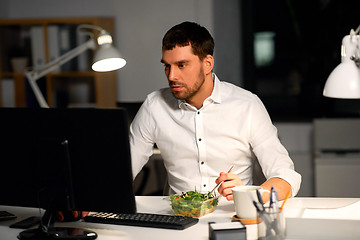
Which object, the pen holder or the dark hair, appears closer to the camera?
the pen holder

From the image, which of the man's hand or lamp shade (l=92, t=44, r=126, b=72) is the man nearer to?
the man's hand

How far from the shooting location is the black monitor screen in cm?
149

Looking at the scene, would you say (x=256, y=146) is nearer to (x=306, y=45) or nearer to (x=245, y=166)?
(x=245, y=166)

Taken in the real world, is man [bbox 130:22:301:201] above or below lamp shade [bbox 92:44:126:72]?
below

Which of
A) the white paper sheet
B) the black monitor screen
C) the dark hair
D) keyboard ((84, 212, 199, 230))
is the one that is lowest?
the white paper sheet

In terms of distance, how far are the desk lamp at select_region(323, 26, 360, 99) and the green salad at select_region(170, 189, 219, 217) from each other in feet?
1.77

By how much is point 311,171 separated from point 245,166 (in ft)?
6.46

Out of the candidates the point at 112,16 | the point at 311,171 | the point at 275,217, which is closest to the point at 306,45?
the point at 311,171

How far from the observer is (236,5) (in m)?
4.36

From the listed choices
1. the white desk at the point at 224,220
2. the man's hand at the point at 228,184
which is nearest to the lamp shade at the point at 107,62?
the white desk at the point at 224,220

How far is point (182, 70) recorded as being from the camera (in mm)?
2137

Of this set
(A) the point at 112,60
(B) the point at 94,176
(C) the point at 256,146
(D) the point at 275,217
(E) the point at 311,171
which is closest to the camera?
(D) the point at 275,217

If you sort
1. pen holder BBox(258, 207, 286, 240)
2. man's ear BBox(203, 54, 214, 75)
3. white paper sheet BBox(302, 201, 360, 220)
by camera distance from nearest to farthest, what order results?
1. pen holder BBox(258, 207, 286, 240)
2. white paper sheet BBox(302, 201, 360, 220)
3. man's ear BBox(203, 54, 214, 75)

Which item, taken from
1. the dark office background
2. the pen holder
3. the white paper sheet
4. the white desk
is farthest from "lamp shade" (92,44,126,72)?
the dark office background
